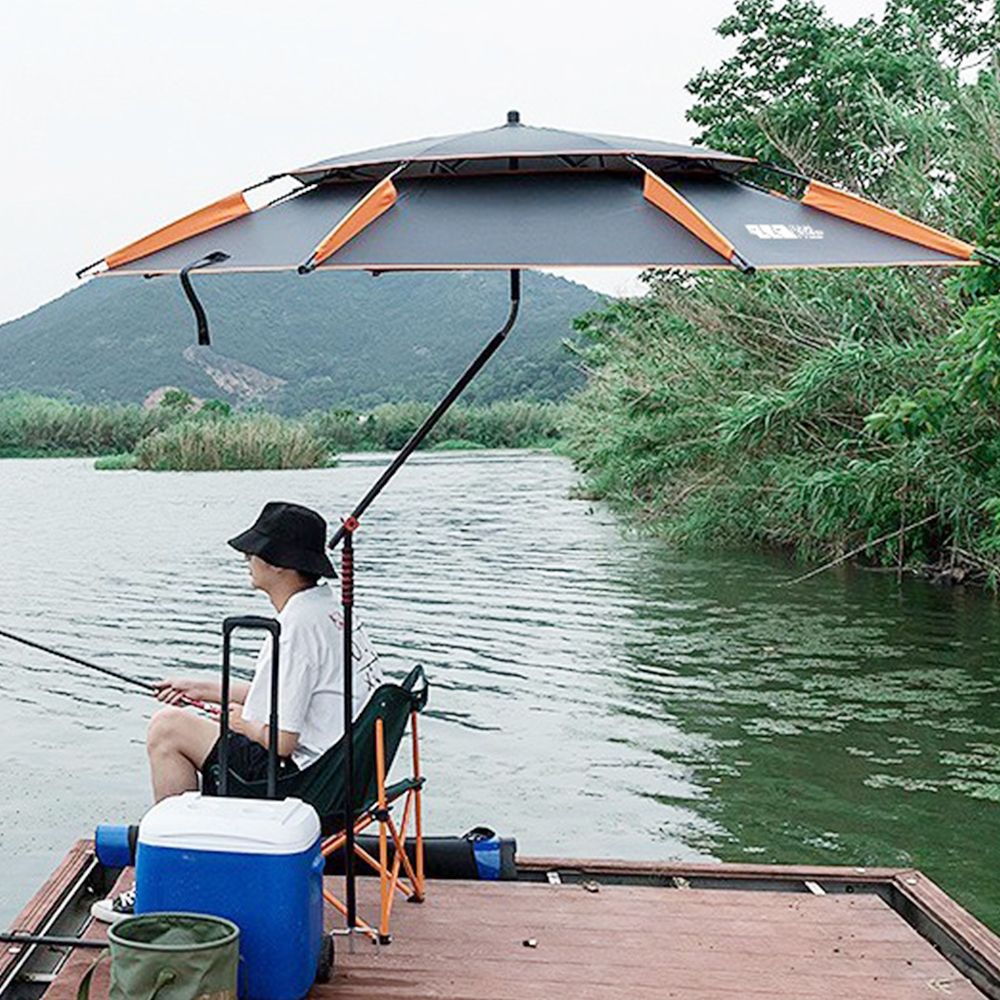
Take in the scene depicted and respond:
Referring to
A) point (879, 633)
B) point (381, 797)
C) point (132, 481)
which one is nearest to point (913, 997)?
point (381, 797)

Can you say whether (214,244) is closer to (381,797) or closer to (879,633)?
(381,797)

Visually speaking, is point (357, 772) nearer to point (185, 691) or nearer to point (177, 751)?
point (177, 751)

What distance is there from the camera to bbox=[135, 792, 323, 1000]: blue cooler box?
3.33 metres

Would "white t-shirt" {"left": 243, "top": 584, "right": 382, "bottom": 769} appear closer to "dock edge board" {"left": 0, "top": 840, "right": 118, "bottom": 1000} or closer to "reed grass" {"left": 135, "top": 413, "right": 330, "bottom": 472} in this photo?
"dock edge board" {"left": 0, "top": 840, "right": 118, "bottom": 1000}

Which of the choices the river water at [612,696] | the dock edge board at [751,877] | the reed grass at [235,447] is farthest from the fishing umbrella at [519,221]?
the reed grass at [235,447]

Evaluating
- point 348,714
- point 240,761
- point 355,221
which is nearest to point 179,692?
point 240,761

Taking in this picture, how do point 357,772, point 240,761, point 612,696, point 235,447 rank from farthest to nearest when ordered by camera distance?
1. point 235,447
2. point 612,696
3. point 240,761
4. point 357,772

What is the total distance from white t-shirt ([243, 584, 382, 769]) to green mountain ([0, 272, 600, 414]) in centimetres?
7398

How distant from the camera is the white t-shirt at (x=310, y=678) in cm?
393

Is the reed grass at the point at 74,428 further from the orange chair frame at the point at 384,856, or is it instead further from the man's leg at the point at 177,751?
the orange chair frame at the point at 384,856

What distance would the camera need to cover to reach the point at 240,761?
407cm

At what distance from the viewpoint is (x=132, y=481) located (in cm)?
3644

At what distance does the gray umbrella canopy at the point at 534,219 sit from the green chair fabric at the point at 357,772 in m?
0.96

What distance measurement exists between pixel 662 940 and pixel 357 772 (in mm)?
774
